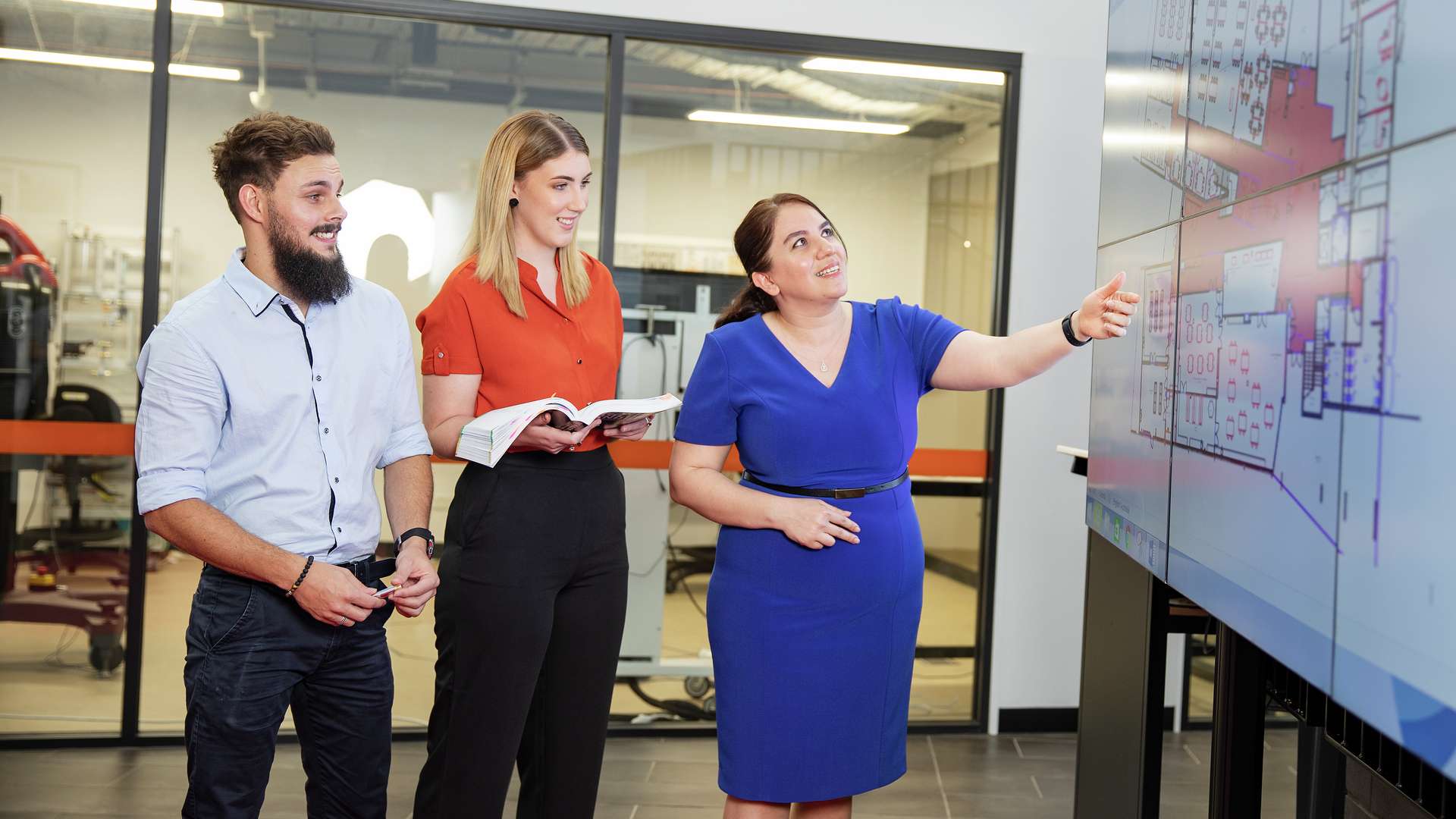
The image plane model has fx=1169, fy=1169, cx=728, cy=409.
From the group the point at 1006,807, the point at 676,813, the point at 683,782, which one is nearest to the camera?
the point at 676,813

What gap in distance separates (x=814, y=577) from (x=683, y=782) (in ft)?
5.63

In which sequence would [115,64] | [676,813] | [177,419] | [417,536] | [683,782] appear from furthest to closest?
[115,64]
[683,782]
[676,813]
[417,536]
[177,419]

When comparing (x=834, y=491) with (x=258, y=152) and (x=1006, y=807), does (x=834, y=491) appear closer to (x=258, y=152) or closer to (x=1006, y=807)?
(x=258, y=152)

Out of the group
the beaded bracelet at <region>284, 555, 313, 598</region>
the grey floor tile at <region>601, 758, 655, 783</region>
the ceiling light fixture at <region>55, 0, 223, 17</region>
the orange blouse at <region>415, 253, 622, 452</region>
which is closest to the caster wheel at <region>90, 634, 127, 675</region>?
the grey floor tile at <region>601, 758, 655, 783</region>

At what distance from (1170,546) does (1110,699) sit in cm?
71

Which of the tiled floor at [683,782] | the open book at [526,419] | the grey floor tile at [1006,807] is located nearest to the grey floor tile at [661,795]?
the tiled floor at [683,782]

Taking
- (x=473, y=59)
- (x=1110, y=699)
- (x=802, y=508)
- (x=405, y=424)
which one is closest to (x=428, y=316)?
(x=405, y=424)

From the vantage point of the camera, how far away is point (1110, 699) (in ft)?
8.16

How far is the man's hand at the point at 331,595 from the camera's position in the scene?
1.76 meters

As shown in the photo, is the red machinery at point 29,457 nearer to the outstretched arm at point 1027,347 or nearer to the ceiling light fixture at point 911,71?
the ceiling light fixture at point 911,71

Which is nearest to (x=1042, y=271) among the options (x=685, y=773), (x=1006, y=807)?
(x=1006, y=807)

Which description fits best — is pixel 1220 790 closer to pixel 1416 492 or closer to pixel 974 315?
pixel 1416 492

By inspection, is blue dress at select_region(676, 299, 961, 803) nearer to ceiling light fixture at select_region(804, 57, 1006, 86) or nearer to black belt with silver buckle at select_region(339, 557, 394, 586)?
black belt with silver buckle at select_region(339, 557, 394, 586)

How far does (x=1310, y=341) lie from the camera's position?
1.34 meters
